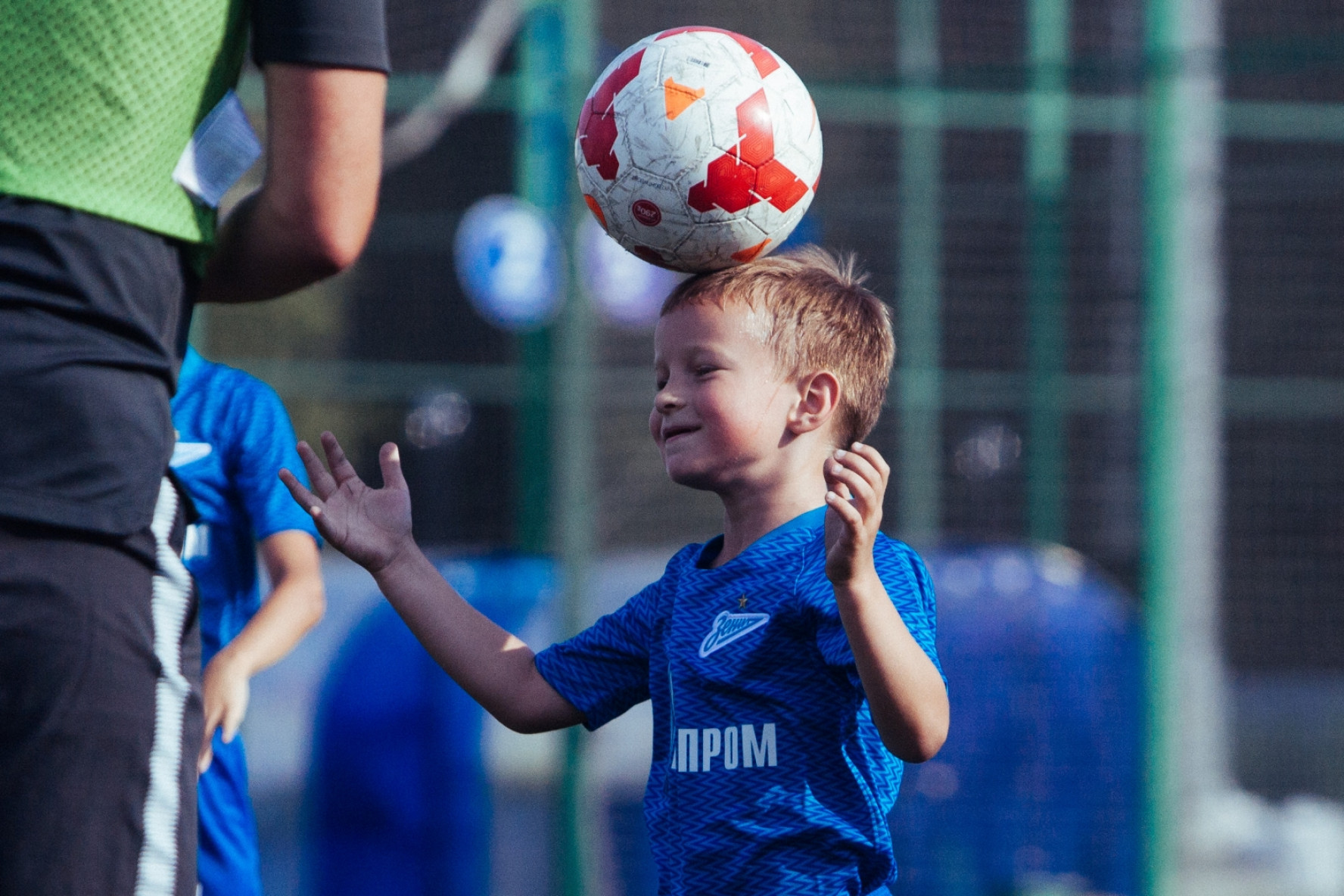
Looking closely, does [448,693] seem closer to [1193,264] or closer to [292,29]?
[292,29]

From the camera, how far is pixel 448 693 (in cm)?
479

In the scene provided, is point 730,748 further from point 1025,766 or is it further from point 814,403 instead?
point 1025,766

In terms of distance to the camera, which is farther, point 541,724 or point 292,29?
point 541,724

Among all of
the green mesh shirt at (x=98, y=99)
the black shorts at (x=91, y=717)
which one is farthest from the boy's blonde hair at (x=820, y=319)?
the black shorts at (x=91, y=717)

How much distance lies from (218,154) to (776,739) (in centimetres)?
105

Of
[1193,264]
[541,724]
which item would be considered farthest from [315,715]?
[1193,264]

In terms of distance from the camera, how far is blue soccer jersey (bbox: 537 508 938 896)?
6.82 ft

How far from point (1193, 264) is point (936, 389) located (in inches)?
52.0

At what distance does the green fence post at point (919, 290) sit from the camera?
6504mm

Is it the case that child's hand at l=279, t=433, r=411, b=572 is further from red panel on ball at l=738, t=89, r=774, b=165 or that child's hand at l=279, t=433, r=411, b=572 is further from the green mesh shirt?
red panel on ball at l=738, t=89, r=774, b=165

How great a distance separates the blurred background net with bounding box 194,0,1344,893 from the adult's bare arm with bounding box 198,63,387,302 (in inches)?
120

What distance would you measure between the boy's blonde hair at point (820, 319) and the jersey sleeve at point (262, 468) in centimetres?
115

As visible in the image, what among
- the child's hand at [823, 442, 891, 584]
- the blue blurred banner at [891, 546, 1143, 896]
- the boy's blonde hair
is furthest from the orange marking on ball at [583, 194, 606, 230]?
the blue blurred banner at [891, 546, 1143, 896]

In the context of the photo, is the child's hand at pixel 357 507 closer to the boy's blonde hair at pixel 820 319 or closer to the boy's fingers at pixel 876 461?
the boy's blonde hair at pixel 820 319
